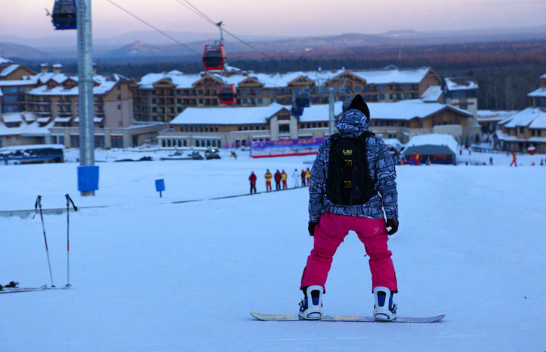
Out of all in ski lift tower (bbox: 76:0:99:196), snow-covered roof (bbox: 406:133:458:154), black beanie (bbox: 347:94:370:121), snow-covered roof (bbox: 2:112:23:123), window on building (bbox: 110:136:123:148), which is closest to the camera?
black beanie (bbox: 347:94:370:121)

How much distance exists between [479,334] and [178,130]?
45582mm

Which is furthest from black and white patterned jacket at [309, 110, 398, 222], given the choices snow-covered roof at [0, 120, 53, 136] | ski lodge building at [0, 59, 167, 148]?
snow-covered roof at [0, 120, 53, 136]

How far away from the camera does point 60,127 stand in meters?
51.3

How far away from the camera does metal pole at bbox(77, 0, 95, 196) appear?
12852 millimetres

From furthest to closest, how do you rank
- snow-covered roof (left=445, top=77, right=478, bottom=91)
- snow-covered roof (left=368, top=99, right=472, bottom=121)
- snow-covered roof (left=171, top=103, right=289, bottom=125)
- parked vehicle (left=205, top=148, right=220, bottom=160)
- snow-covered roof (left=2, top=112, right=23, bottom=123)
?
snow-covered roof (left=445, top=77, right=478, bottom=91), snow-covered roof (left=2, top=112, right=23, bottom=123), snow-covered roof (left=171, top=103, right=289, bottom=125), snow-covered roof (left=368, top=99, right=472, bottom=121), parked vehicle (left=205, top=148, right=220, bottom=160)

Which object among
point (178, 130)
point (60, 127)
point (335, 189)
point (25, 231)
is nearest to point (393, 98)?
point (178, 130)

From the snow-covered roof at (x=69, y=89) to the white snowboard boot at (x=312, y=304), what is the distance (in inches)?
2023

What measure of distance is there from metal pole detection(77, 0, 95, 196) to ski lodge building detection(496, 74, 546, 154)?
33414mm

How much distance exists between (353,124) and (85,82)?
10.2m

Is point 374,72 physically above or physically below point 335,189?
above

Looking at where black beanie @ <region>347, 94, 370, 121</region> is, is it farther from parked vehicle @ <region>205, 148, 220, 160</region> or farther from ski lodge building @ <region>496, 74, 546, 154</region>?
ski lodge building @ <region>496, 74, 546, 154</region>

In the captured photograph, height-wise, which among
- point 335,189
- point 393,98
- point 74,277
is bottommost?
point 74,277

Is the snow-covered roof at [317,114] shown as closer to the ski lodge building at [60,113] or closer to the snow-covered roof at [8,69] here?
the ski lodge building at [60,113]

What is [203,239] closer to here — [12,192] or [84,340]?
[84,340]
